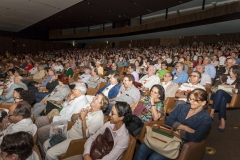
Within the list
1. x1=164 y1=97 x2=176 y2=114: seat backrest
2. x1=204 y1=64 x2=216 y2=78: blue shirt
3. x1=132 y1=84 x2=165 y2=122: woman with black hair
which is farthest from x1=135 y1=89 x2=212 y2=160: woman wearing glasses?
x1=204 y1=64 x2=216 y2=78: blue shirt

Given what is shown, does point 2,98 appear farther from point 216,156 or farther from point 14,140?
point 216,156

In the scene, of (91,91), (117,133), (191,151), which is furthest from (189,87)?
(91,91)

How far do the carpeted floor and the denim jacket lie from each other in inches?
25.5

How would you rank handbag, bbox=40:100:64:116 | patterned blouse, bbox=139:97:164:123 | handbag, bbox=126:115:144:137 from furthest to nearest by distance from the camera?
handbag, bbox=40:100:64:116 → patterned blouse, bbox=139:97:164:123 → handbag, bbox=126:115:144:137

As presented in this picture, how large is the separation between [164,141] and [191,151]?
24 cm

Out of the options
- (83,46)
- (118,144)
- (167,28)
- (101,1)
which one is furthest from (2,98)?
(83,46)

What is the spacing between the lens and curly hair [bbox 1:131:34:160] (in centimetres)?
136

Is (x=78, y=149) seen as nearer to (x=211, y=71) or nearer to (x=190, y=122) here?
(x=190, y=122)

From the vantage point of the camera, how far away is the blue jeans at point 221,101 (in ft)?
9.62

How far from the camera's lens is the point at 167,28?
10.4 metres

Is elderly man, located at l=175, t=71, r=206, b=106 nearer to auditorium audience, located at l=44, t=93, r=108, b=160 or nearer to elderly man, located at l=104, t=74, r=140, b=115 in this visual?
elderly man, located at l=104, t=74, r=140, b=115

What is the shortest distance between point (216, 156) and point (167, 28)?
8976 millimetres

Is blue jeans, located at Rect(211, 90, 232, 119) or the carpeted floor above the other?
blue jeans, located at Rect(211, 90, 232, 119)

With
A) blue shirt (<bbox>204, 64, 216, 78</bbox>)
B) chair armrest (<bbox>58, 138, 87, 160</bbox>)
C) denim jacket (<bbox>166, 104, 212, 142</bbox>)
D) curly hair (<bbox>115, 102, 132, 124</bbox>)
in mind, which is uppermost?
blue shirt (<bbox>204, 64, 216, 78</bbox>)
